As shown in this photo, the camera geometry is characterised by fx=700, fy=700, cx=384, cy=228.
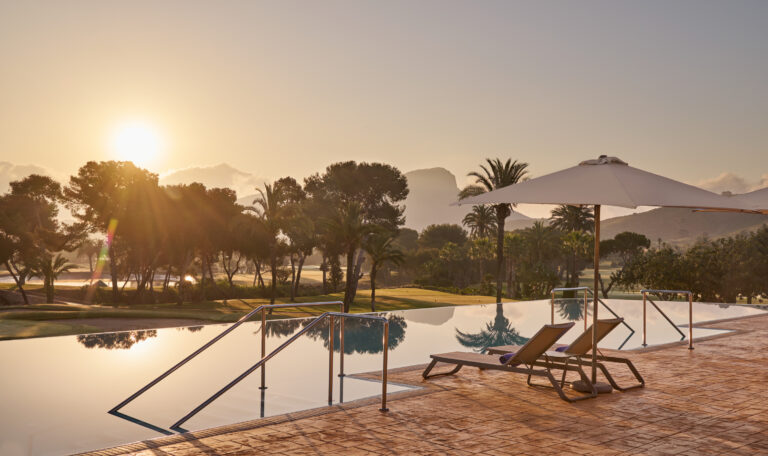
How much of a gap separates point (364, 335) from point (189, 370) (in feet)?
12.6

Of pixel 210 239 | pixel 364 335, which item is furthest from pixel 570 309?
pixel 210 239

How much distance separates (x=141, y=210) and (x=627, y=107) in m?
27.0

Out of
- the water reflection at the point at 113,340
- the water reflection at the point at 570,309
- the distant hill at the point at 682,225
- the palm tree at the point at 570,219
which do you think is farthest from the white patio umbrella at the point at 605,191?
the distant hill at the point at 682,225

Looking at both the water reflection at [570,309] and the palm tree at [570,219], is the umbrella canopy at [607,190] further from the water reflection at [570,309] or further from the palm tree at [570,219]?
the palm tree at [570,219]

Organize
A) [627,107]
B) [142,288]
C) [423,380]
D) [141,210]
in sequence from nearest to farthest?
[423,380] → [627,107] → [141,210] → [142,288]

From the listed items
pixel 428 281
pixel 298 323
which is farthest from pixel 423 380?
pixel 428 281

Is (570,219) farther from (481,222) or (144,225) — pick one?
(144,225)

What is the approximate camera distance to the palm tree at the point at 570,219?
6581cm

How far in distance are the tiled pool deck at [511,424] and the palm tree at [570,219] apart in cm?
5908

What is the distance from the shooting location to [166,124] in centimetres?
3519

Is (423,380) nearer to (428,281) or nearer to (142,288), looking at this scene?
(142,288)

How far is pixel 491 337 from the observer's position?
13859 mm

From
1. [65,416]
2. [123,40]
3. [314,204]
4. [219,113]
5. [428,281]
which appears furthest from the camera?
[428,281]

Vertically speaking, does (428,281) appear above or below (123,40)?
below
